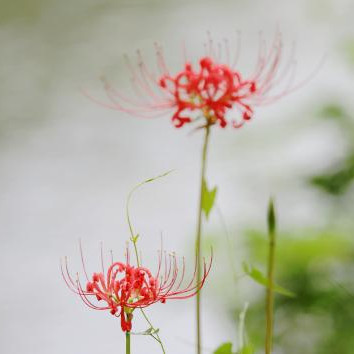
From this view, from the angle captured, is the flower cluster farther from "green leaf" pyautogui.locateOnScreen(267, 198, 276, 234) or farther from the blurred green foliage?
the blurred green foliage

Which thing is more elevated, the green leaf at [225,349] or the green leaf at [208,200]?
the green leaf at [208,200]

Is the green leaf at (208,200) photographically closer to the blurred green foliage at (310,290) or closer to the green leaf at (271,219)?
the green leaf at (271,219)

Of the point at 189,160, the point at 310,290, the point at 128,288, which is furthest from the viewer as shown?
the point at 189,160

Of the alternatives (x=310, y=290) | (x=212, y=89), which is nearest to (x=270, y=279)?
(x=212, y=89)

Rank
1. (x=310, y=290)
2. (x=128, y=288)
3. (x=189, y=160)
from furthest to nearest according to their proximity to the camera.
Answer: (x=189, y=160), (x=310, y=290), (x=128, y=288)

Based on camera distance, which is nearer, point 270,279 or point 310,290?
point 270,279

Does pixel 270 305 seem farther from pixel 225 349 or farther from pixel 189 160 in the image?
pixel 189 160

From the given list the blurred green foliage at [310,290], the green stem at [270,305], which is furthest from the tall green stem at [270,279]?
the blurred green foliage at [310,290]

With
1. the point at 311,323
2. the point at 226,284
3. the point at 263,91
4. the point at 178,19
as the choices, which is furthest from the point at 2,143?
the point at 263,91

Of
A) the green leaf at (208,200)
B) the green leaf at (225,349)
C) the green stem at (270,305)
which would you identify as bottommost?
the green leaf at (225,349)

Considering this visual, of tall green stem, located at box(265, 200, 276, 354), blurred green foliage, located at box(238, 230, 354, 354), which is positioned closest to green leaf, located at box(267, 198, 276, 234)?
tall green stem, located at box(265, 200, 276, 354)

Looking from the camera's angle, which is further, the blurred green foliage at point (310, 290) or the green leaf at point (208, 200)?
the blurred green foliage at point (310, 290)

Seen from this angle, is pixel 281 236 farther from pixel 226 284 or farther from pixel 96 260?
pixel 96 260

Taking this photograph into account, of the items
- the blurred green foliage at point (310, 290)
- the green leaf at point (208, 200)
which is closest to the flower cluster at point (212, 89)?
the green leaf at point (208, 200)
